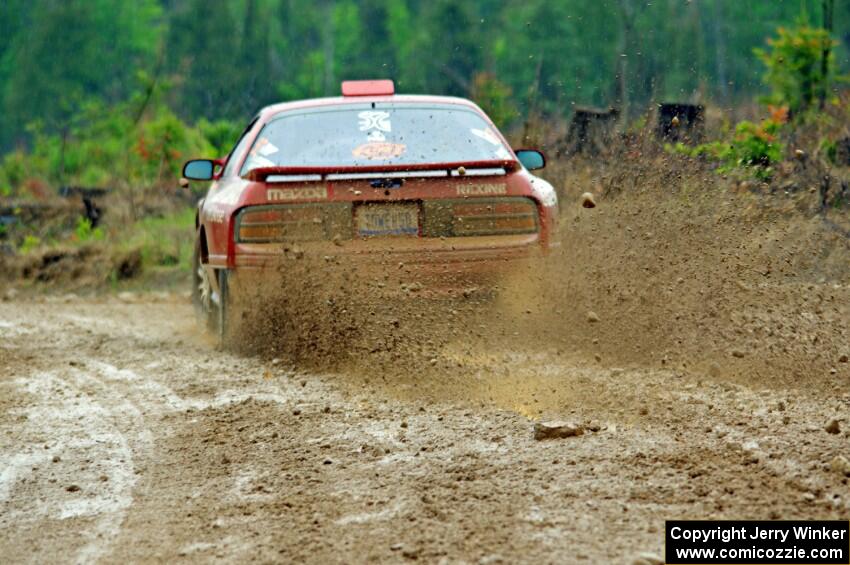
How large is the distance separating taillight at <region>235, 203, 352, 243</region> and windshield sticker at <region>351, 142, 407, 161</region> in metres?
0.54

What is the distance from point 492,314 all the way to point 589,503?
3.19m

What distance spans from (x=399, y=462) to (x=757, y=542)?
5.40 ft

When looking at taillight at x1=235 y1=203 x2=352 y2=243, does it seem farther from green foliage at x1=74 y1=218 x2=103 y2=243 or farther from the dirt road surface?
green foliage at x1=74 y1=218 x2=103 y2=243

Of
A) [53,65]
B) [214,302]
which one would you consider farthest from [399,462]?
[53,65]

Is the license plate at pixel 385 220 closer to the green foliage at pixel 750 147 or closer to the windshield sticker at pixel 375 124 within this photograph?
the windshield sticker at pixel 375 124

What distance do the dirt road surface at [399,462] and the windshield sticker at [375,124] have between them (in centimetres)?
158

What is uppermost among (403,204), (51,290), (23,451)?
(403,204)

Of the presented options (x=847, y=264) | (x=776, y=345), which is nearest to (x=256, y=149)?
(x=776, y=345)

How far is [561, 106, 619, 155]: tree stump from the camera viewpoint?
13016 mm

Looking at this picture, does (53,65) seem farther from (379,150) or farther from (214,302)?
(379,150)

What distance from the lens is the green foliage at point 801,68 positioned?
1488 cm

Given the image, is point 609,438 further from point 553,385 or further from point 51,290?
point 51,290

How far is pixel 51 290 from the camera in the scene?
1523 cm

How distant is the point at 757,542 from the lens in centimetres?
373
